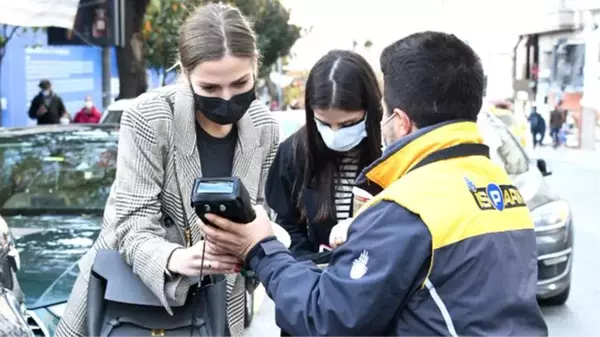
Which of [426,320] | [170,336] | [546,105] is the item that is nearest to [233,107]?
[170,336]

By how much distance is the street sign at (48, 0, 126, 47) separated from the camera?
15.3 meters

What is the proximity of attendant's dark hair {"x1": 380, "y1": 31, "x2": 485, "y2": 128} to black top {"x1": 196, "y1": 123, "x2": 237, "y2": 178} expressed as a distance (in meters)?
0.89

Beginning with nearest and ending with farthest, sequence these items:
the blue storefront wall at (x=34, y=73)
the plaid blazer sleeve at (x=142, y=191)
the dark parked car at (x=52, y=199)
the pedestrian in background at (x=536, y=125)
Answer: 1. the plaid blazer sleeve at (x=142, y=191)
2. the dark parked car at (x=52, y=199)
3. the blue storefront wall at (x=34, y=73)
4. the pedestrian in background at (x=536, y=125)

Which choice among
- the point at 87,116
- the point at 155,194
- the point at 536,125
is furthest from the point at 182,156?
the point at 536,125

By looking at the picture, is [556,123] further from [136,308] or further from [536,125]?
[136,308]

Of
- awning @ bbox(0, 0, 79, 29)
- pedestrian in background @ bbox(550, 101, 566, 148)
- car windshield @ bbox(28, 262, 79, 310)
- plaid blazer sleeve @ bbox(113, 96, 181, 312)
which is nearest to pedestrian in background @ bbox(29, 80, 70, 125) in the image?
awning @ bbox(0, 0, 79, 29)

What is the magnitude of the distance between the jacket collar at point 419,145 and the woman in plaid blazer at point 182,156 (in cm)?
72

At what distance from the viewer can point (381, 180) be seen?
213 cm

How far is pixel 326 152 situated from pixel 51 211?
287 cm

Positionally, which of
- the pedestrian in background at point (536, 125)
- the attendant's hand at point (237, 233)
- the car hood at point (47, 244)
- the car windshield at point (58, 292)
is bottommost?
the pedestrian in background at point (536, 125)

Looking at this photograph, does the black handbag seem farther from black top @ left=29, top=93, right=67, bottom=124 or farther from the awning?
black top @ left=29, top=93, right=67, bottom=124

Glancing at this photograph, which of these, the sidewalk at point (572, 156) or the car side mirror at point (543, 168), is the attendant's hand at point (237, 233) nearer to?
the car side mirror at point (543, 168)

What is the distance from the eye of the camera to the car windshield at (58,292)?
4195 millimetres

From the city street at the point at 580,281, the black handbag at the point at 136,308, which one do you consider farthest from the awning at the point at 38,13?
the black handbag at the point at 136,308
